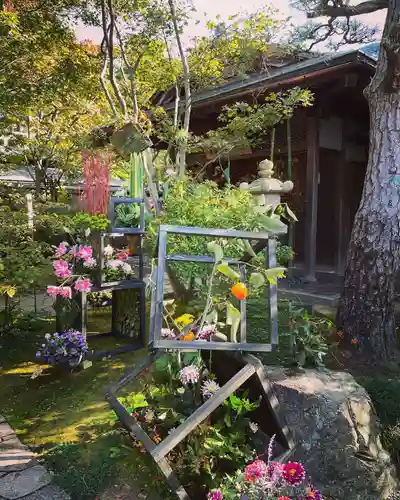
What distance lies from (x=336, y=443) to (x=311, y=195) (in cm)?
554

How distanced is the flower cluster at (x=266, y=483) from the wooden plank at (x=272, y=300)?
1.87 ft

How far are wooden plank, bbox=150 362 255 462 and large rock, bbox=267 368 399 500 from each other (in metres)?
0.72

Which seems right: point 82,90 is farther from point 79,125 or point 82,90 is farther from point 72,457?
point 72,457

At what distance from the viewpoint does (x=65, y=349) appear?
3.70m

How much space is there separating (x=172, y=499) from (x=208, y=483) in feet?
0.73

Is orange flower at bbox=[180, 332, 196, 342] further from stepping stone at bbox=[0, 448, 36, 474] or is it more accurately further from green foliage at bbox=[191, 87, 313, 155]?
green foliage at bbox=[191, 87, 313, 155]

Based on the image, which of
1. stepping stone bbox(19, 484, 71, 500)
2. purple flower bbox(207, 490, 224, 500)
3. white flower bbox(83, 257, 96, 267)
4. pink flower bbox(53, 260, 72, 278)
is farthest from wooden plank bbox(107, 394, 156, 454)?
white flower bbox(83, 257, 96, 267)

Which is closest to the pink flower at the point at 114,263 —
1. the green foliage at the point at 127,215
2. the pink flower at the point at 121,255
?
the pink flower at the point at 121,255

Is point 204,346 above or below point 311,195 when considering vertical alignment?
below

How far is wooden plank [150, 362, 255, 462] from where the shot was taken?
1.92 m

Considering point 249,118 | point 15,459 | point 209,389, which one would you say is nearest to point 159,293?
point 209,389

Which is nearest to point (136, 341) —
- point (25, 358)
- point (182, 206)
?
point (25, 358)

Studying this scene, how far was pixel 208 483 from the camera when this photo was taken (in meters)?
2.29

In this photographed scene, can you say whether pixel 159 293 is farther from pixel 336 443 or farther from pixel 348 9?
pixel 348 9
